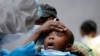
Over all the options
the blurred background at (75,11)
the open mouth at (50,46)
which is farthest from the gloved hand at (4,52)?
the blurred background at (75,11)

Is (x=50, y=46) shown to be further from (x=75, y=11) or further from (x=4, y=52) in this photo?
(x=75, y=11)

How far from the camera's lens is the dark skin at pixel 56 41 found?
1.07 meters

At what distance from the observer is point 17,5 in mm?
1018

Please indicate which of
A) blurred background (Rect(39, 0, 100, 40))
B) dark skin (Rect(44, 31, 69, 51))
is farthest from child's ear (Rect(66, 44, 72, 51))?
blurred background (Rect(39, 0, 100, 40))

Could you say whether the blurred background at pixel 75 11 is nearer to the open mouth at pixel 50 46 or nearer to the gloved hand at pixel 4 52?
the open mouth at pixel 50 46

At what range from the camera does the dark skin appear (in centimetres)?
107

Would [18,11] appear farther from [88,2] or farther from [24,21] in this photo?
[88,2]

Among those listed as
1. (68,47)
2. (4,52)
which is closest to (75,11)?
(68,47)

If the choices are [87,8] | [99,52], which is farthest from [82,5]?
[99,52]

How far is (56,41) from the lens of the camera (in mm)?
1089

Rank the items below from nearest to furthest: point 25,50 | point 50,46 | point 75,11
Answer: point 25,50 < point 50,46 < point 75,11

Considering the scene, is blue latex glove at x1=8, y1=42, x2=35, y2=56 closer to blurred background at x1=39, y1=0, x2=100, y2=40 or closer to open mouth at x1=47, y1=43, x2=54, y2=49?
open mouth at x1=47, y1=43, x2=54, y2=49

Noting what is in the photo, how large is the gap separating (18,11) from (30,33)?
11cm

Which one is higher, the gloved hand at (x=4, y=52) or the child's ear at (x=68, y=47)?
the child's ear at (x=68, y=47)
